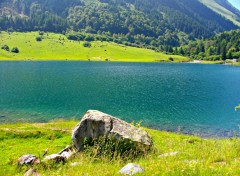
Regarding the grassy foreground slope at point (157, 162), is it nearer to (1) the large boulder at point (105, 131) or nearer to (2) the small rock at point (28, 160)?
(2) the small rock at point (28, 160)

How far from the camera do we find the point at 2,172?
1505 centimetres

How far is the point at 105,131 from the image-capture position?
16688mm

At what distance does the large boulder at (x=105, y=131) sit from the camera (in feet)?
53.6

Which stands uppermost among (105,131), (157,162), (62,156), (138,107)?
(105,131)

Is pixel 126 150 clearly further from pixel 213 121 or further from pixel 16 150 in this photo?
pixel 213 121

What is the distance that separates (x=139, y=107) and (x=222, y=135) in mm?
21293

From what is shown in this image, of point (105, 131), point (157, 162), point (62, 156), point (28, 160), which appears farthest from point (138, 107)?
point (157, 162)

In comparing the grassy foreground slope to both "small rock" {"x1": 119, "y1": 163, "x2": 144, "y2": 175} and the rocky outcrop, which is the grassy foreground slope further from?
the rocky outcrop

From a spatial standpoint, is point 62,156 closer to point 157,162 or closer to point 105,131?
point 105,131

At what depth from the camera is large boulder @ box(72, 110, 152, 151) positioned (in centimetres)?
1633

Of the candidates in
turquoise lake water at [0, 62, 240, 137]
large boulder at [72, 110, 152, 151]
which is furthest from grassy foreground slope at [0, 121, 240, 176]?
turquoise lake water at [0, 62, 240, 137]

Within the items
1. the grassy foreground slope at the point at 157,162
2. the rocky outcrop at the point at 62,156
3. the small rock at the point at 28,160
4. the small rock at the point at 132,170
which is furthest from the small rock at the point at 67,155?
the small rock at the point at 132,170

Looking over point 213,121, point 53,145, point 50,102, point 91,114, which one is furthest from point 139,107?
point 91,114

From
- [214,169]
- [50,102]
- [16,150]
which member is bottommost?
[50,102]
